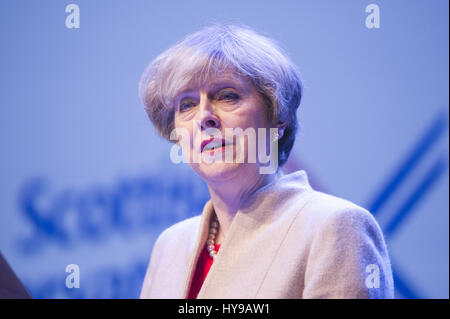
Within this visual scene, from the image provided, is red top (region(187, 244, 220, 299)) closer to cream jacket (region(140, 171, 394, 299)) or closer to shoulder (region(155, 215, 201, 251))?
cream jacket (region(140, 171, 394, 299))

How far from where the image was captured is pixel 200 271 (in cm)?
127

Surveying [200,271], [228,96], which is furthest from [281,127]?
[200,271]

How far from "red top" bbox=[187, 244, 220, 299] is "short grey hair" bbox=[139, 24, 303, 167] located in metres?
0.33

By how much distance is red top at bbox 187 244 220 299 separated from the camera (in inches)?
49.1

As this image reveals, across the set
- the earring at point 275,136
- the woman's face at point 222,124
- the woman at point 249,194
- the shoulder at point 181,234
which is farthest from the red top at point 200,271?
the earring at point 275,136

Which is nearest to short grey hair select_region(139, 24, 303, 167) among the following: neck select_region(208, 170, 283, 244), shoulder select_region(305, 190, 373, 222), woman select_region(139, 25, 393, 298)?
woman select_region(139, 25, 393, 298)

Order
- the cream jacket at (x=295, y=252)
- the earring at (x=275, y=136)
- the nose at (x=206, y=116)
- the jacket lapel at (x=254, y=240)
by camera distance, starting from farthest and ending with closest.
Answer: the earring at (x=275, y=136) → the nose at (x=206, y=116) → the jacket lapel at (x=254, y=240) → the cream jacket at (x=295, y=252)

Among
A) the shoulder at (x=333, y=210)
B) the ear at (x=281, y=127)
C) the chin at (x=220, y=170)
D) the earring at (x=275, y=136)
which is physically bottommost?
the shoulder at (x=333, y=210)

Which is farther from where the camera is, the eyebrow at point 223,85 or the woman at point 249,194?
the eyebrow at point 223,85

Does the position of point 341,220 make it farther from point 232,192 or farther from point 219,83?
point 219,83

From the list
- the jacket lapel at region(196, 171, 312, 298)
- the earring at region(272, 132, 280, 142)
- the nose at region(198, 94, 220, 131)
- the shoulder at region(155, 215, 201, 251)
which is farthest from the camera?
the shoulder at region(155, 215, 201, 251)

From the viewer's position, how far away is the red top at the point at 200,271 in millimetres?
1246

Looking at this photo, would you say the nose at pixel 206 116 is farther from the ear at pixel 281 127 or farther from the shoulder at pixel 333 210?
the shoulder at pixel 333 210

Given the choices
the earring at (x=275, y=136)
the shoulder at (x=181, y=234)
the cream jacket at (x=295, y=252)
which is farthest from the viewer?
the shoulder at (x=181, y=234)
